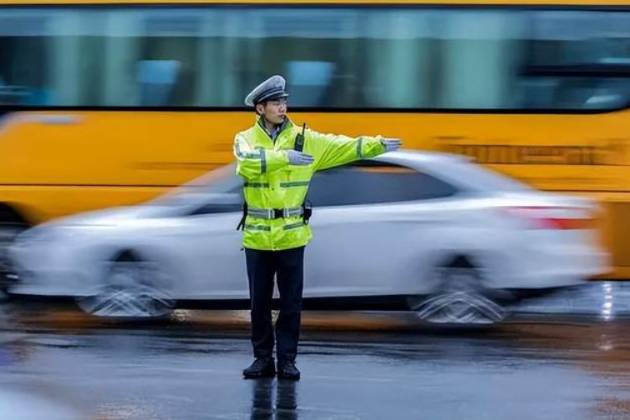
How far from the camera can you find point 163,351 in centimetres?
1030

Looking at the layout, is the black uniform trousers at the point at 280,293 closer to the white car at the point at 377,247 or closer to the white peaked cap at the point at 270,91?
the white peaked cap at the point at 270,91

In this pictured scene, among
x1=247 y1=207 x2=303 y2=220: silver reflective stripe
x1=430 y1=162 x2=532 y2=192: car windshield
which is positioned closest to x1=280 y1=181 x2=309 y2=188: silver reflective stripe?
x1=247 y1=207 x2=303 y2=220: silver reflective stripe

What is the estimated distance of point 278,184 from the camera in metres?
8.55

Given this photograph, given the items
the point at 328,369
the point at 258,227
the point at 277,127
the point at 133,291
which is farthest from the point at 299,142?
the point at 133,291

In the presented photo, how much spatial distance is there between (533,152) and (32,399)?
646cm

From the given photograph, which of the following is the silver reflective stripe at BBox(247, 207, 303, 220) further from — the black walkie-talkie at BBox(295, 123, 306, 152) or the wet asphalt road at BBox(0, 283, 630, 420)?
the wet asphalt road at BBox(0, 283, 630, 420)

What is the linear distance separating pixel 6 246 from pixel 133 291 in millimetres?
2852

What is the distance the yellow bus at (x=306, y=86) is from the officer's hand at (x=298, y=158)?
5.25 m

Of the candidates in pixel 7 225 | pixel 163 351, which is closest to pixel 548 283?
pixel 163 351

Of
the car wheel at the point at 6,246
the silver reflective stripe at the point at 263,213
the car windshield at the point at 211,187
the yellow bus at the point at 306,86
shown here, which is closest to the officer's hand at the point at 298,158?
the silver reflective stripe at the point at 263,213

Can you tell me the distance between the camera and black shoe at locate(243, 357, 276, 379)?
898 centimetres

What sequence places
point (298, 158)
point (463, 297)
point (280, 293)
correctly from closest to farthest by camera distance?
point (298, 158), point (280, 293), point (463, 297)

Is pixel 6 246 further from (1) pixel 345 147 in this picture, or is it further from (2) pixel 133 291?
(1) pixel 345 147

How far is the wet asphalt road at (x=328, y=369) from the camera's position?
8.23 m
